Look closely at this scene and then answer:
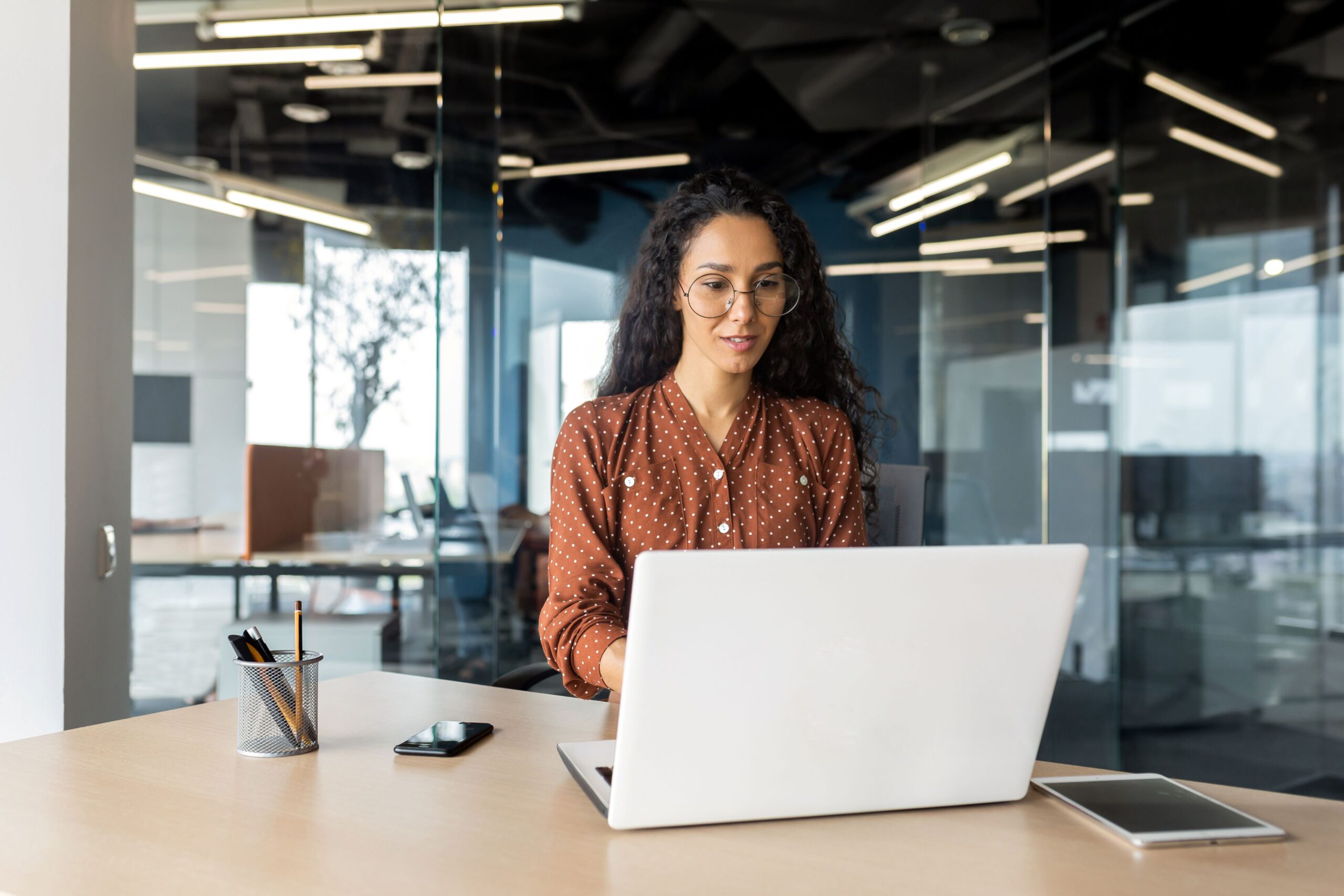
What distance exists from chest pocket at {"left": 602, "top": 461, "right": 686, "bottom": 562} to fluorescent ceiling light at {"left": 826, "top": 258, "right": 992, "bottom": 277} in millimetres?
2316

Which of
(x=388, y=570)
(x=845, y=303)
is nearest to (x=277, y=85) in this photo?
(x=388, y=570)

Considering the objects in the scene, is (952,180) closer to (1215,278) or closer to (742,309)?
(1215,278)

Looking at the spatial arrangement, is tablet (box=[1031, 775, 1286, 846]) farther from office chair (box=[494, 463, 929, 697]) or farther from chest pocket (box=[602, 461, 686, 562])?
office chair (box=[494, 463, 929, 697])

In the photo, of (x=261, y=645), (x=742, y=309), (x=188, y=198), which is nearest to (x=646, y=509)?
(x=742, y=309)

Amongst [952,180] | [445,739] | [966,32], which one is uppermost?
[966,32]

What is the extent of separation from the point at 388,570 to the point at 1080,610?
285 centimetres

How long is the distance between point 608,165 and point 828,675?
338cm

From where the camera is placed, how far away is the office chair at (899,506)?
6.77 feet

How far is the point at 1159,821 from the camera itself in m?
0.94

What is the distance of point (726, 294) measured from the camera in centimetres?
175

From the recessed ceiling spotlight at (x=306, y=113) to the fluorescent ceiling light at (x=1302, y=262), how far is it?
379 cm

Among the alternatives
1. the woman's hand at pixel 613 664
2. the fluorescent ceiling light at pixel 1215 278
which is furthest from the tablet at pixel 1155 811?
the fluorescent ceiling light at pixel 1215 278

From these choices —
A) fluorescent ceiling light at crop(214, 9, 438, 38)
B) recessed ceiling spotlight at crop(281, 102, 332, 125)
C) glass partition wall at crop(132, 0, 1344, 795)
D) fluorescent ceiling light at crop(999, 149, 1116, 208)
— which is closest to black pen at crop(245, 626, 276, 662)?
glass partition wall at crop(132, 0, 1344, 795)

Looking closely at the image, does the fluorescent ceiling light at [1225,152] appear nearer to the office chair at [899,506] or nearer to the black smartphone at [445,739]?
the office chair at [899,506]
